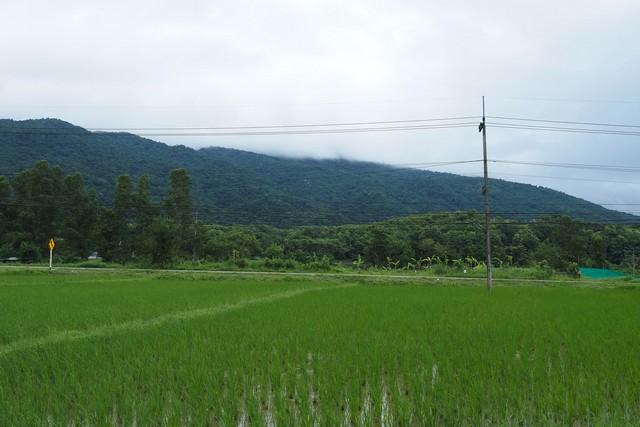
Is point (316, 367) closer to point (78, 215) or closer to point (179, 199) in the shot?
point (179, 199)

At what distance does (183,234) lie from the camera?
36.8m

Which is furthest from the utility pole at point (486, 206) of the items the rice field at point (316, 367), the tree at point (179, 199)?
the tree at point (179, 199)

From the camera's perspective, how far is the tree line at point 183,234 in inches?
1407

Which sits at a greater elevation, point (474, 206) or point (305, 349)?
point (474, 206)

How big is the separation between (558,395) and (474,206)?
52.5m

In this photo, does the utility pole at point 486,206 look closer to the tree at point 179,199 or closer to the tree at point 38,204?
the tree at point 179,199

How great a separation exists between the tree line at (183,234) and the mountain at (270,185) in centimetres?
437

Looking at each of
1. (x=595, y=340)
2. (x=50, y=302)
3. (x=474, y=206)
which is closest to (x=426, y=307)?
(x=595, y=340)

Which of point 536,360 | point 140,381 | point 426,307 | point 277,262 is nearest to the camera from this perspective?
point 140,381

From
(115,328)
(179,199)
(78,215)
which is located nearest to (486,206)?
(115,328)

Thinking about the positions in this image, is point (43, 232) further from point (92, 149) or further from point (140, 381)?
point (140, 381)

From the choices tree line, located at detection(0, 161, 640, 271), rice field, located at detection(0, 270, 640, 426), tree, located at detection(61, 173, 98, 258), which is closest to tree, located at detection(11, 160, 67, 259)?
tree line, located at detection(0, 161, 640, 271)

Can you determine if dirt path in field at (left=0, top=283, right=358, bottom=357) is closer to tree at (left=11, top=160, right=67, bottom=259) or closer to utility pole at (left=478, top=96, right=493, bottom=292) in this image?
utility pole at (left=478, top=96, right=493, bottom=292)

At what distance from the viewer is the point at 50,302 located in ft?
38.2
